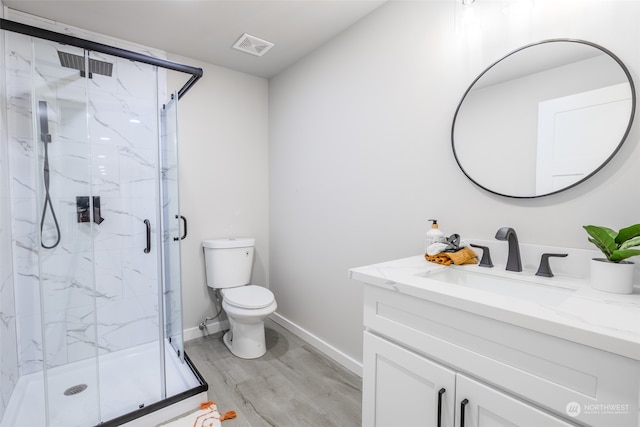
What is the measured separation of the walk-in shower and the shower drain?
0.01 metres

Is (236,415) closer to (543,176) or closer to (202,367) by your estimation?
(202,367)

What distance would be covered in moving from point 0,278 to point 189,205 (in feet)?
3.91

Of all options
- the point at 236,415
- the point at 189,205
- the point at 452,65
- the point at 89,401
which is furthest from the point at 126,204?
the point at 452,65

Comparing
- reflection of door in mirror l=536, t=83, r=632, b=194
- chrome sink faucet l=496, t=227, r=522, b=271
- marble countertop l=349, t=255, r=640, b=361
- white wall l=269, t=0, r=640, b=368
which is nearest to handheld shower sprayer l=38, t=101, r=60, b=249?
white wall l=269, t=0, r=640, b=368

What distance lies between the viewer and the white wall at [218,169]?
2.52m

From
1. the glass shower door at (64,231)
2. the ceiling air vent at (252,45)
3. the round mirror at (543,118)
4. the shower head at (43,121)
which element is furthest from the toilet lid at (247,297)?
the ceiling air vent at (252,45)

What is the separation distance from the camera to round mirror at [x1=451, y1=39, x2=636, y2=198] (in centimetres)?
107

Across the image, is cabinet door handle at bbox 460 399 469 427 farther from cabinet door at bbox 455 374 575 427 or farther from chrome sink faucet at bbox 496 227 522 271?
chrome sink faucet at bbox 496 227 522 271

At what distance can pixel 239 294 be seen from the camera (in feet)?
7.60

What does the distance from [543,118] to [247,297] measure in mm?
2068

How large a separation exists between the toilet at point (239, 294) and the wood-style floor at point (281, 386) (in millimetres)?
111

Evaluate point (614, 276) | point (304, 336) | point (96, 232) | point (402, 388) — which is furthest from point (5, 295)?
point (614, 276)

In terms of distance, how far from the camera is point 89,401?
160 cm

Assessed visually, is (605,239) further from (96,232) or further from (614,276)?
(96,232)
